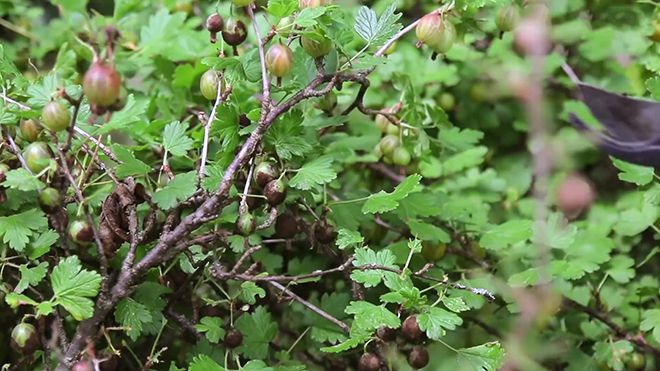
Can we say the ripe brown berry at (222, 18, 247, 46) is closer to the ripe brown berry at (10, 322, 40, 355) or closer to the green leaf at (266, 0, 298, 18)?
the green leaf at (266, 0, 298, 18)

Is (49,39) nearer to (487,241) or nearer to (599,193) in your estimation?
(487,241)

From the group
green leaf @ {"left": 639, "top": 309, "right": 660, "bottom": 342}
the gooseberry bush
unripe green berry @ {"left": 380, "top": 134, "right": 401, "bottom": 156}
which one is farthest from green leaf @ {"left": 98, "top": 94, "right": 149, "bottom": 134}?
green leaf @ {"left": 639, "top": 309, "right": 660, "bottom": 342}

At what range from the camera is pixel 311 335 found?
92 cm

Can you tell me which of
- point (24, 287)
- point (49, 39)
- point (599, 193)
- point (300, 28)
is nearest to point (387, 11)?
point (300, 28)

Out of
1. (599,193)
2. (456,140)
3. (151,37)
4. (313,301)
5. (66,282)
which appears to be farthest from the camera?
(599,193)

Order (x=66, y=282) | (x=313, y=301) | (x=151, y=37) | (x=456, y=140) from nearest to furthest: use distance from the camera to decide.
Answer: (x=66, y=282) < (x=313, y=301) < (x=456, y=140) < (x=151, y=37)

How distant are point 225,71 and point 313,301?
29cm

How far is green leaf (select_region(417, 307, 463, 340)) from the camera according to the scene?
0.77 meters

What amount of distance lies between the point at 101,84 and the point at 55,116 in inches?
2.9

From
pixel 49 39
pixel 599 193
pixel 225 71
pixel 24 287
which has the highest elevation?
pixel 225 71

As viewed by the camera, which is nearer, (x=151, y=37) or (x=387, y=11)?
(x=387, y=11)

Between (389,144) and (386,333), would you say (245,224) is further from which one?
(389,144)

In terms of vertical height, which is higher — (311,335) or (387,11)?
(387,11)

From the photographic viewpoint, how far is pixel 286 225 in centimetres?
97
